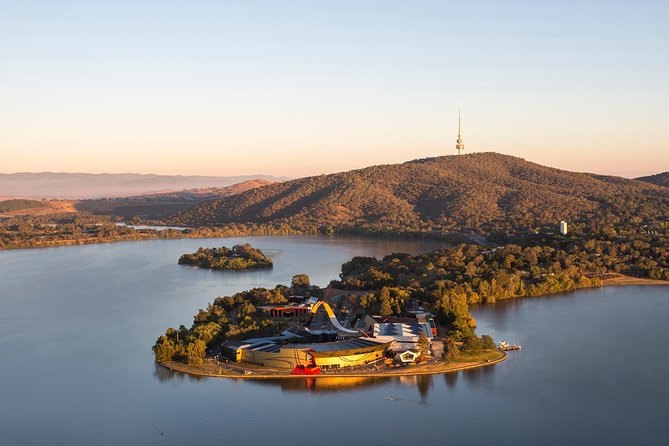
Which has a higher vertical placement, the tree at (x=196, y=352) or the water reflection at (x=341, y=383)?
Answer: the tree at (x=196, y=352)

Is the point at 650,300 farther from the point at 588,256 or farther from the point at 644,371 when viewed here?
the point at 644,371

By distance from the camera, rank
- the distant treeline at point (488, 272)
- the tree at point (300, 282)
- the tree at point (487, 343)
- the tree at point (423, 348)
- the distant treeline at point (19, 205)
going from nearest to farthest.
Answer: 1. the tree at point (423, 348)
2. the tree at point (487, 343)
3. the distant treeline at point (488, 272)
4. the tree at point (300, 282)
5. the distant treeline at point (19, 205)

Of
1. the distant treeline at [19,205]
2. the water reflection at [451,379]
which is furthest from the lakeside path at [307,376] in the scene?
the distant treeline at [19,205]

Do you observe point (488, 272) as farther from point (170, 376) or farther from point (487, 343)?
point (170, 376)

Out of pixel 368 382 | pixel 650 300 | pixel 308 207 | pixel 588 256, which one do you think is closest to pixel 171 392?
pixel 368 382

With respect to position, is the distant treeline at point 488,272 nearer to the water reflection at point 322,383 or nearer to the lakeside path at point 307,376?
the lakeside path at point 307,376

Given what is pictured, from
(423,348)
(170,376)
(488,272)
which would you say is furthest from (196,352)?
(488,272)
